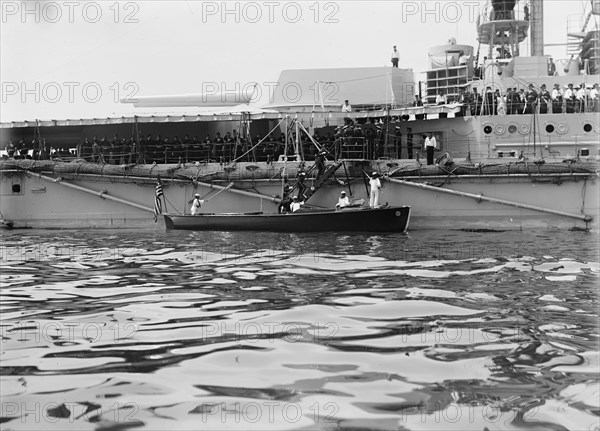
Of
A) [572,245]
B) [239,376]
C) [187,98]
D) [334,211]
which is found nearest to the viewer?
[239,376]

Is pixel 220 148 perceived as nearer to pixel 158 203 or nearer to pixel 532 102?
pixel 158 203

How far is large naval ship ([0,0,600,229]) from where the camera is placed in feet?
96.6

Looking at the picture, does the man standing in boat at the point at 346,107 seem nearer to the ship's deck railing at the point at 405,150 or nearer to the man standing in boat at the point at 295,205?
the ship's deck railing at the point at 405,150

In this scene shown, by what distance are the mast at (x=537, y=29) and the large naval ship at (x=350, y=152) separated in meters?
3.03

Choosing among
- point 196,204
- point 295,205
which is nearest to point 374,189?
point 295,205

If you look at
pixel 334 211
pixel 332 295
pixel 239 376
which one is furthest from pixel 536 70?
pixel 239 376

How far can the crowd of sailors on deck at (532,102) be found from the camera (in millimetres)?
31344

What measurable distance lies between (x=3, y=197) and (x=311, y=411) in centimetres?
3059

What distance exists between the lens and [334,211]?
26828mm

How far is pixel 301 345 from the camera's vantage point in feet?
30.6

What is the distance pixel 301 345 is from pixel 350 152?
862 inches

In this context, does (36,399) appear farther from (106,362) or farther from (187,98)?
(187,98)

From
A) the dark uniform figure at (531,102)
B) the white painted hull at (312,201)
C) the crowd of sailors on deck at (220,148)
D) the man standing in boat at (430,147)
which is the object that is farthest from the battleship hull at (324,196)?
the dark uniform figure at (531,102)

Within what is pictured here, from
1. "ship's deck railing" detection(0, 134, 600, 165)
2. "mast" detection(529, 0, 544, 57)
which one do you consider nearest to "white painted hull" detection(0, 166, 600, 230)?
"ship's deck railing" detection(0, 134, 600, 165)
